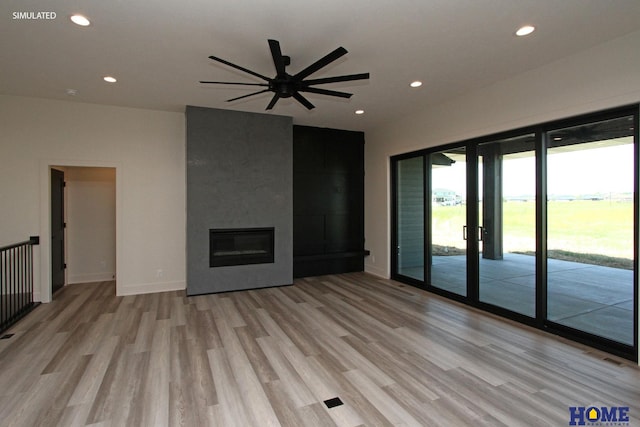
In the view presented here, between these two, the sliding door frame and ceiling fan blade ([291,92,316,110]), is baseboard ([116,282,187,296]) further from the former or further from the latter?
the sliding door frame

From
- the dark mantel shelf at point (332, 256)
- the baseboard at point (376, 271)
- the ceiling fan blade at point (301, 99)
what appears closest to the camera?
the ceiling fan blade at point (301, 99)

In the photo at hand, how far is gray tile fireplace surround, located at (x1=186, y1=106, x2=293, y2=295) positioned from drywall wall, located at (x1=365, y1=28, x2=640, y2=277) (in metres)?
1.96

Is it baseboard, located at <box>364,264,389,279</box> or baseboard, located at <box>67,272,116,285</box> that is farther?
baseboard, located at <box>364,264,389,279</box>

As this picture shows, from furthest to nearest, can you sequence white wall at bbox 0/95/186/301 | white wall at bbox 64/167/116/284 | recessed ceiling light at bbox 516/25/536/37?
white wall at bbox 64/167/116/284, white wall at bbox 0/95/186/301, recessed ceiling light at bbox 516/25/536/37

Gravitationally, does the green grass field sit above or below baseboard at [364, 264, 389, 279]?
above

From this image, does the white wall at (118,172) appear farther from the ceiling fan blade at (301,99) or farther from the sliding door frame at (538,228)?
the sliding door frame at (538,228)

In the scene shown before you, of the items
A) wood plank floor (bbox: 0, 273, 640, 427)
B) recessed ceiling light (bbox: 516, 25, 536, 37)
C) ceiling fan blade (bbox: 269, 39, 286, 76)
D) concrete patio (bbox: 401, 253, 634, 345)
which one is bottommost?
wood plank floor (bbox: 0, 273, 640, 427)

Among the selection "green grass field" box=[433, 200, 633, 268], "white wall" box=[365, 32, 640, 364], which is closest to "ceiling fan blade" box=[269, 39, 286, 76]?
"white wall" box=[365, 32, 640, 364]

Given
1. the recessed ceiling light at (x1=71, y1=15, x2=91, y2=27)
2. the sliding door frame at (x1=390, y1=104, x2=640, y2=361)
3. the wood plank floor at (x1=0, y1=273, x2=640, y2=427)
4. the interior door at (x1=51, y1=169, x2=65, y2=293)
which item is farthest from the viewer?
the interior door at (x1=51, y1=169, x2=65, y2=293)

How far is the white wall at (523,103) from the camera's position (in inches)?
119

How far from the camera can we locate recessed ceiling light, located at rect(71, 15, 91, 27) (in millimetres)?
2706

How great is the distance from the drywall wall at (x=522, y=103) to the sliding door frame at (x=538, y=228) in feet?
0.36

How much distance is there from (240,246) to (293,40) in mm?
3593

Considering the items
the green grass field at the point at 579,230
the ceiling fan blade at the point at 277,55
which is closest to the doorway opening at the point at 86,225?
the ceiling fan blade at the point at 277,55
